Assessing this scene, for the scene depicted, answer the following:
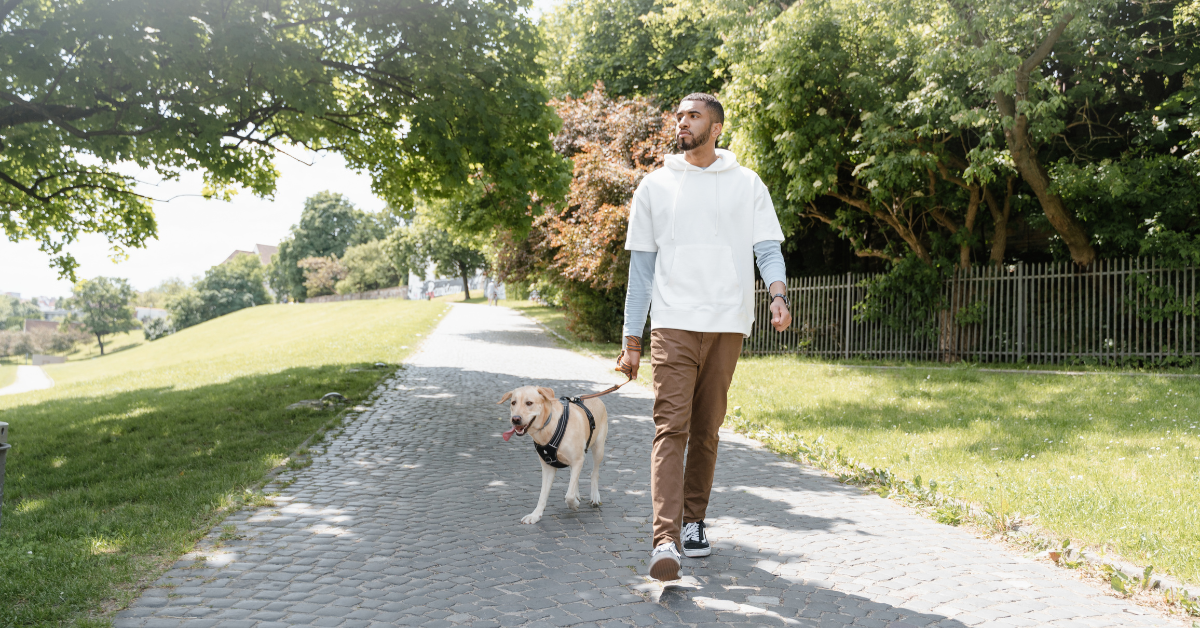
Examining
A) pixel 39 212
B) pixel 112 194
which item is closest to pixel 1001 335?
pixel 112 194

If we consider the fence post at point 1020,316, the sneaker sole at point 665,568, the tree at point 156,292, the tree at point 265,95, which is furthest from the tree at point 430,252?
the tree at point 156,292

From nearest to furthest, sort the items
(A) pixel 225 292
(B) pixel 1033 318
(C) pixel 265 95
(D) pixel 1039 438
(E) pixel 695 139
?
(E) pixel 695 139 → (D) pixel 1039 438 → (C) pixel 265 95 → (B) pixel 1033 318 → (A) pixel 225 292

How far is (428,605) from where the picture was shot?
11.3 ft

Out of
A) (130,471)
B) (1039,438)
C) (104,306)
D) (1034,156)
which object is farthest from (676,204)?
(104,306)

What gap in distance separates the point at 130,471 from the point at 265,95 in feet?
17.0

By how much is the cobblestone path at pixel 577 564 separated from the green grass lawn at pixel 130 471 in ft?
1.11

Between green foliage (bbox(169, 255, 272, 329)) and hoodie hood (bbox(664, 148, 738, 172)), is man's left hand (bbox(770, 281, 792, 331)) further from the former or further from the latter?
green foliage (bbox(169, 255, 272, 329))

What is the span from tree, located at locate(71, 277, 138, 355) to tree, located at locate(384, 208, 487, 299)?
Answer: 4746 cm

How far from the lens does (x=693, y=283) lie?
359 cm

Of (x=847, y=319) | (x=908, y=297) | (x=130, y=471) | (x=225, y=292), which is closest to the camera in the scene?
(x=130, y=471)

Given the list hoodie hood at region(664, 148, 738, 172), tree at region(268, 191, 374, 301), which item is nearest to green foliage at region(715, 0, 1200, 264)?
hoodie hood at region(664, 148, 738, 172)

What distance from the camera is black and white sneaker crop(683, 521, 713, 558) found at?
3.96 m

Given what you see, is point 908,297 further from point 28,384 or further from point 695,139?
point 28,384

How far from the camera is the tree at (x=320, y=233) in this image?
3196 inches
